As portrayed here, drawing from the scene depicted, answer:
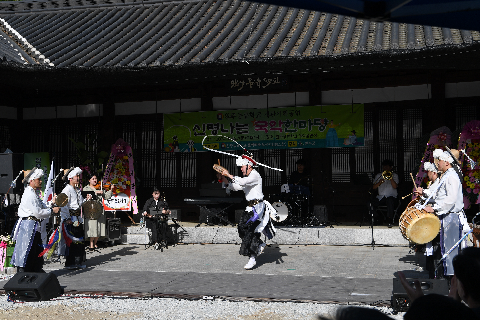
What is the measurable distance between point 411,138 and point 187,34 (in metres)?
6.55

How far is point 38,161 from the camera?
1360 centimetres

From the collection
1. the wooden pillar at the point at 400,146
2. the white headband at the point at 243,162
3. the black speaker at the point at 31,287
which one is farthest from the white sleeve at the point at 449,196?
the wooden pillar at the point at 400,146

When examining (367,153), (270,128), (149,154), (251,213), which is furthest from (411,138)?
(149,154)

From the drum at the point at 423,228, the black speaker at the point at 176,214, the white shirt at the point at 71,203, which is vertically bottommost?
the black speaker at the point at 176,214

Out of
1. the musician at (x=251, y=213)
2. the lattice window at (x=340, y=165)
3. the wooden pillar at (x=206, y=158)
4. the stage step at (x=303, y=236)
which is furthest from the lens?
the wooden pillar at (x=206, y=158)

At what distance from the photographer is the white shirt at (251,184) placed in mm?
Answer: 9227

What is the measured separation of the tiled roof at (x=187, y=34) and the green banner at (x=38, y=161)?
8.42 ft

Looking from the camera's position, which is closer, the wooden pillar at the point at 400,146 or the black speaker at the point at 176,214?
the wooden pillar at the point at 400,146

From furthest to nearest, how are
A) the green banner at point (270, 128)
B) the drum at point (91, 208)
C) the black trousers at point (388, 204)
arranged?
1. the green banner at point (270, 128)
2. the black trousers at point (388, 204)
3. the drum at point (91, 208)

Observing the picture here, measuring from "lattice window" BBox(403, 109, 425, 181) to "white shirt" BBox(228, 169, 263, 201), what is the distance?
5111mm

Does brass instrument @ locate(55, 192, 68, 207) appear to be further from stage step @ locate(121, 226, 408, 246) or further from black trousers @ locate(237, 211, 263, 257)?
stage step @ locate(121, 226, 408, 246)

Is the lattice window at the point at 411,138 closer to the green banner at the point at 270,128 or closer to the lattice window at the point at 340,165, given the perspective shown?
the green banner at the point at 270,128

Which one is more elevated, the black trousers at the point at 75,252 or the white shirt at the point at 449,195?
the white shirt at the point at 449,195

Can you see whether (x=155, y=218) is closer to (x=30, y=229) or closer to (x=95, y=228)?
(x=95, y=228)
